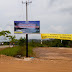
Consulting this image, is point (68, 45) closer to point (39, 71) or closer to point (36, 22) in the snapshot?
point (36, 22)

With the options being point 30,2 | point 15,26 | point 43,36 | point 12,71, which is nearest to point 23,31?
point 15,26

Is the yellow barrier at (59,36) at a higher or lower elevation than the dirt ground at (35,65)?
higher

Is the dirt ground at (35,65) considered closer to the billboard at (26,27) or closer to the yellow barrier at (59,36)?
the billboard at (26,27)

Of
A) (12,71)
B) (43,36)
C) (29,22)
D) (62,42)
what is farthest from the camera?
(62,42)

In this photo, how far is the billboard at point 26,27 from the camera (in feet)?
35.6

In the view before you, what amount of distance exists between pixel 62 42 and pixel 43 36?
4932mm

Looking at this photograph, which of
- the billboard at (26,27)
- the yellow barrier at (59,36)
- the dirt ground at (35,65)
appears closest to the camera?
the dirt ground at (35,65)

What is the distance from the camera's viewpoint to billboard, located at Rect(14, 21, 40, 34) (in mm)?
10849

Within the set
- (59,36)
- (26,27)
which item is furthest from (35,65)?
(59,36)

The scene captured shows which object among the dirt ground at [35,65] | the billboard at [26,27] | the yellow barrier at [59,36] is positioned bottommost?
the dirt ground at [35,65]

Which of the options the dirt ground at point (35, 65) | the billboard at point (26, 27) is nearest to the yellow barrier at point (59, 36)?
the billboard at point (26, 27)

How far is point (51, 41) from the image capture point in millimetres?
26797

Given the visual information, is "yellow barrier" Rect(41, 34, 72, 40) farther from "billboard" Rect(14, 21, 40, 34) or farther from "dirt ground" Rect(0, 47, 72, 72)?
"dirt ground" Rect(0, 47, 72, 72)

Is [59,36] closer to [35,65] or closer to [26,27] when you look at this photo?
[26,27]
